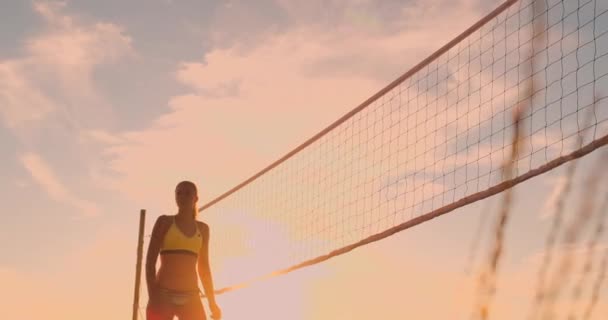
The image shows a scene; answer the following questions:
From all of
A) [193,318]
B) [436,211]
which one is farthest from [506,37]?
[193,318]

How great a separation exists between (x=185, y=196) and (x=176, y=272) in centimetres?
50

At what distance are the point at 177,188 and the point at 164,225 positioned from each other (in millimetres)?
264

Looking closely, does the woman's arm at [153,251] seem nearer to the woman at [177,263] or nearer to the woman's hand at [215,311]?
the woman at [177,263]

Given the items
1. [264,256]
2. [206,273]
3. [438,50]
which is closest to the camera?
[206,273]

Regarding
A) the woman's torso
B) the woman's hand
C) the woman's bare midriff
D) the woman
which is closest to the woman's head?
the woman

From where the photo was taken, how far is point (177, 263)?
539 cm

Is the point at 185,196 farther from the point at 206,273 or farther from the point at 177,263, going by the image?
the point at 206,273

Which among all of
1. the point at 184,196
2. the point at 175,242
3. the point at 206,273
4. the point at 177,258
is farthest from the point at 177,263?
the point at 206,273

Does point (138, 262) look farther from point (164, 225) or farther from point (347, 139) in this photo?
point (164, 225)

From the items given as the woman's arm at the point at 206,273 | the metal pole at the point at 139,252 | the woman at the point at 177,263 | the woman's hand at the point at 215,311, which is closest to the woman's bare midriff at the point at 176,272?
the woman at the point at 177,263

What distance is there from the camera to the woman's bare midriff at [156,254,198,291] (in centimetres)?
535

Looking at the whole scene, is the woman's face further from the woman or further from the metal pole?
the metal pole

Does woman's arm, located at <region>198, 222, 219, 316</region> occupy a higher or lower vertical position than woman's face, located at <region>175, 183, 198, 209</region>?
lower

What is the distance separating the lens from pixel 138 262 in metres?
11.4
